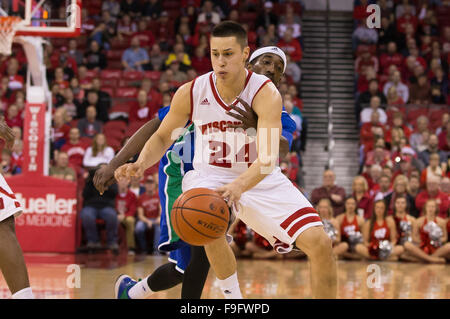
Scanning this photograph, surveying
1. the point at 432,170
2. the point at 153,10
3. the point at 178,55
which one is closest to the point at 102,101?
the point at 178,55

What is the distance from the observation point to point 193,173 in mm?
4203

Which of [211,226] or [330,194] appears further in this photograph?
[330,194]

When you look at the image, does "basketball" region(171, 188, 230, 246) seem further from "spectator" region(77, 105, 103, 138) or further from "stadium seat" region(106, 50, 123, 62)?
"stadium seat" region(106, 50, 123, 62)

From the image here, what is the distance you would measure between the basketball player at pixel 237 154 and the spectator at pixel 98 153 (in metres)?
6.81

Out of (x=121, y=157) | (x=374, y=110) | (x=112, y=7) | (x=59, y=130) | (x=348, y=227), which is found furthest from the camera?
(x=112, y=7)

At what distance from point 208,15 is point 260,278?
8.54 m

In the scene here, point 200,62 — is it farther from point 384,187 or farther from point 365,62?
point 384,187

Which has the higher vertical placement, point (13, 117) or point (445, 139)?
point (13, 117)

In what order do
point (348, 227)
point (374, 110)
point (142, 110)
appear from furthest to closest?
1. point (374, 110)
2. point (142, 110)
3. point (348, 227)

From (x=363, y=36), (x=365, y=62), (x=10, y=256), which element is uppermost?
(x=363, y=36)

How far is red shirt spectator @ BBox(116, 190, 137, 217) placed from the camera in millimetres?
10328

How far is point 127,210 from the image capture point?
10.4m
